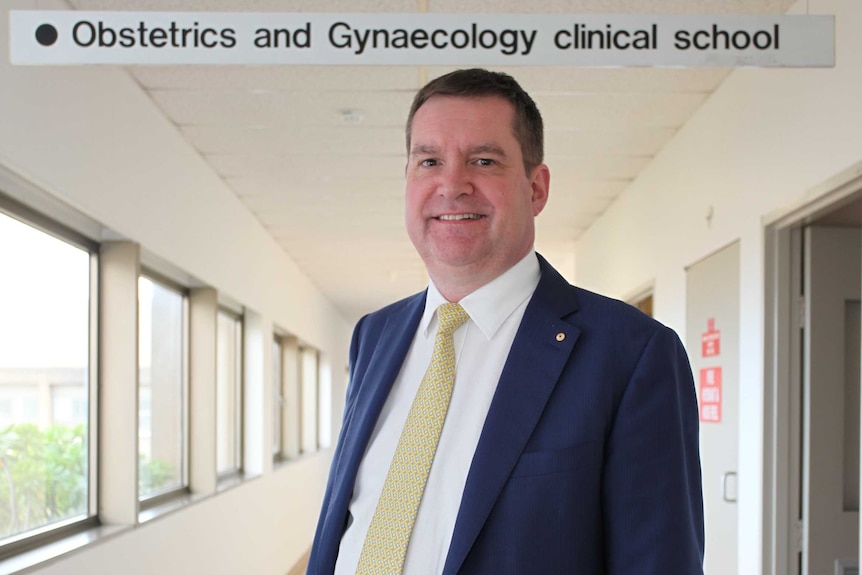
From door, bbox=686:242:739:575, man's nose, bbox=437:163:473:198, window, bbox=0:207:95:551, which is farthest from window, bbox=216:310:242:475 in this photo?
man's nose, bbox=437:163:473:198

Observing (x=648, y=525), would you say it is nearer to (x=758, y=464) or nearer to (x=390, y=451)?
(x=390, y=451)

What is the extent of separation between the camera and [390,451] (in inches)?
54.3

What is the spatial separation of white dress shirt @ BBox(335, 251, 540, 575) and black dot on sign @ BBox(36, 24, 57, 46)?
1.33 meters

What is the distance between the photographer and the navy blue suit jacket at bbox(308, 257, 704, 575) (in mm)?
1169

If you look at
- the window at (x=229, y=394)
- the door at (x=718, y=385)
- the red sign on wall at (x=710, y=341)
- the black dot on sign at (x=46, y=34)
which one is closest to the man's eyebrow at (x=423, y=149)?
the black dot on sign at (x=46, y=34)

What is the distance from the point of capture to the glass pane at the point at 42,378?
11.3 ft

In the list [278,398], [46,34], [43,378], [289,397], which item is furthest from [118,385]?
[289,397]

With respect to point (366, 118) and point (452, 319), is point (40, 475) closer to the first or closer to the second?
point (366, 118)

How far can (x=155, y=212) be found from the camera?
468 cm

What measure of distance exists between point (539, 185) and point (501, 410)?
0.39 metres

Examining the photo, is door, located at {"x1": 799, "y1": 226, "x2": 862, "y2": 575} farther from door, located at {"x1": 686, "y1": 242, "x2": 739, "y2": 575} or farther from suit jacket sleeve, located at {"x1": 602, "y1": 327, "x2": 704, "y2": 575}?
suit jacket sleeve, located at {"x1": 602, "y1": 327, "x2": 704, "y2": 575}

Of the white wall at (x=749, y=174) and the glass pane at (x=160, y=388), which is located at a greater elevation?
the white wall at (x=749, y=174)

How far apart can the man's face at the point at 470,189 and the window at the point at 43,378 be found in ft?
7.90

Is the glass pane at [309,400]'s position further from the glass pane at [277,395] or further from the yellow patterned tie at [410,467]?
the yellow patterned tie at [410,467]
